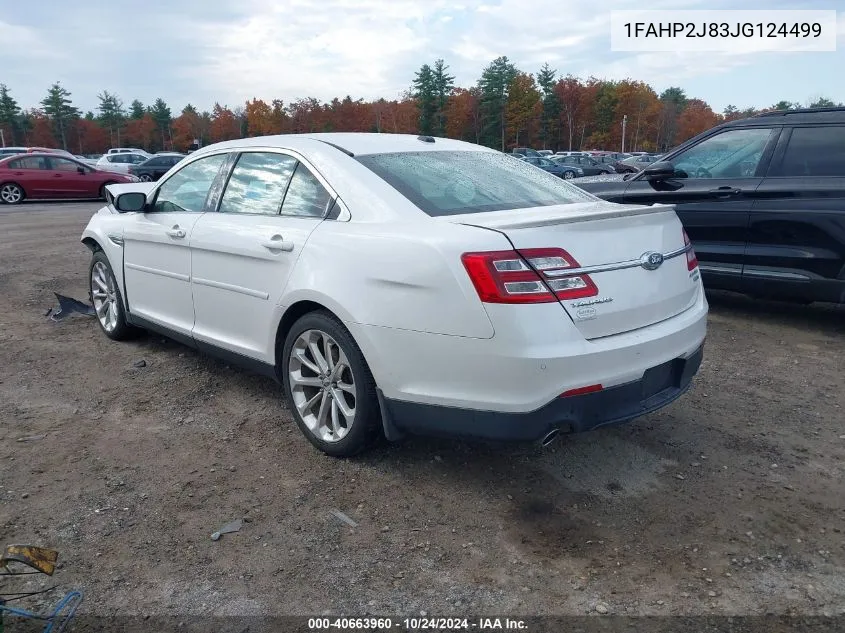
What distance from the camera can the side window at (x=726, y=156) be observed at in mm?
6004

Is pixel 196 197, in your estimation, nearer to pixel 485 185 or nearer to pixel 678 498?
pixel 485 185

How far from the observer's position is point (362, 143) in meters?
3.92

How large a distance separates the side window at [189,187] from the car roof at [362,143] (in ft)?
0.64

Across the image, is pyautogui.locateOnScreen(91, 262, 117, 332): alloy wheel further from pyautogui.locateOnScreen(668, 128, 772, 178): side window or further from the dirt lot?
pyautogui.locateOnScreen(668, 128, 772, 178): side window

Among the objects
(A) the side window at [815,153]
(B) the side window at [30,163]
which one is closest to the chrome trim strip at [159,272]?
(A) the side window at [815,153]

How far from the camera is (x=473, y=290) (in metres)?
2.76

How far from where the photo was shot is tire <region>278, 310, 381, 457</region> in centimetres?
323

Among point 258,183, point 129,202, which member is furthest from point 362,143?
point 129,202

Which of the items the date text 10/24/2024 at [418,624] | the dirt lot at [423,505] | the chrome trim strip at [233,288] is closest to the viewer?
the date text 10/24/2024 at [418,624]

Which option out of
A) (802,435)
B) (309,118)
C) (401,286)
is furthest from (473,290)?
(309,118)

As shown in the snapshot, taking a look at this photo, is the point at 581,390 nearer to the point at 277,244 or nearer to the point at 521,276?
the point at 521,276

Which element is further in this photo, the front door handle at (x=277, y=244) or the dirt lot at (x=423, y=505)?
the front door handle at (x=277, y=244)

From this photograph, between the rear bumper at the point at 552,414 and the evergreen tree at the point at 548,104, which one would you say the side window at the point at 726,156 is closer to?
the rear bumper at the point at 552,414

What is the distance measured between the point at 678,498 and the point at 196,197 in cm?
332
